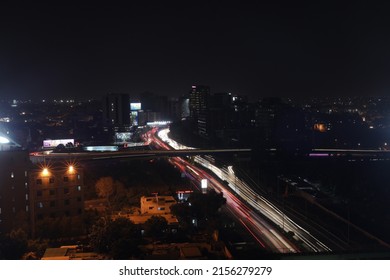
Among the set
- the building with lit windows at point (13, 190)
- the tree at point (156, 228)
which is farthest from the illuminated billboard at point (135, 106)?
the tree at point (156, 228)

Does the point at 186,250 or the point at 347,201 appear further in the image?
the point at 347,201

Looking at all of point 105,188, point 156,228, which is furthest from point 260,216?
point 105,188

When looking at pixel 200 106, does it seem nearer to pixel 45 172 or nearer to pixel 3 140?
pixel 3 140

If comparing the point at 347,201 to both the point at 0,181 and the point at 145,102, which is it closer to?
the point at 0,181

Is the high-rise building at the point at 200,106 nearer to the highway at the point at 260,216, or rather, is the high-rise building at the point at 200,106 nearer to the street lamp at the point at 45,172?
the highway at the point at 260,216

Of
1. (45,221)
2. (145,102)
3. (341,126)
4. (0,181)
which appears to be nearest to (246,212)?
(45,221)

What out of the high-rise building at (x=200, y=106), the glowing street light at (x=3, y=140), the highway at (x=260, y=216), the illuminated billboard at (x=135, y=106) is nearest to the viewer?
the highway at (x=260, y=216)
